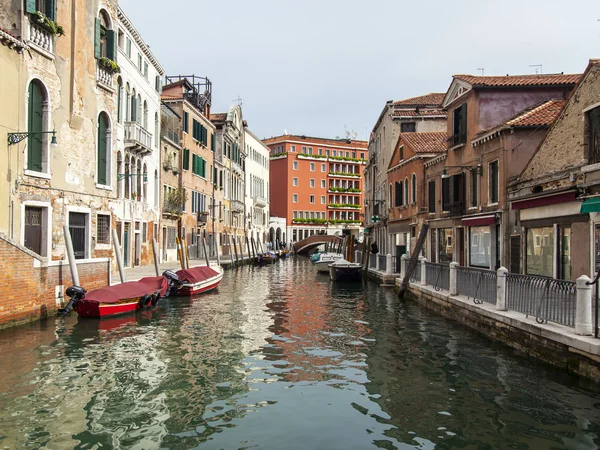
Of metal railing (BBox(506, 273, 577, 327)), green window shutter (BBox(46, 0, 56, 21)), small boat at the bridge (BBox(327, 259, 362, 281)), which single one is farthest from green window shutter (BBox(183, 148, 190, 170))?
metal railing (BBox(506, 273, 577, 327))

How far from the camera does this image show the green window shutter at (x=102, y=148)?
19.0m

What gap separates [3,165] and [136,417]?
932 centimetres

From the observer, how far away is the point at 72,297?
1238 cm

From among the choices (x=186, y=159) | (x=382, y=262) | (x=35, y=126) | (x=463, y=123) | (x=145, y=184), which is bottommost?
(x=382, y=262)

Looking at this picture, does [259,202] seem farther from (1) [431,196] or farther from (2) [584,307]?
(2) [584,307]

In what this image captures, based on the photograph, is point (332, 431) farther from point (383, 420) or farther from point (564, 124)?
point (564, 124)

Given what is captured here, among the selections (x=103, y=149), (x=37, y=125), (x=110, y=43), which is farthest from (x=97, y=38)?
(x=37, y=125)

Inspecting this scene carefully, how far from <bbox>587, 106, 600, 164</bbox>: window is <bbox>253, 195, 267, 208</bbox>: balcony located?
150 feet

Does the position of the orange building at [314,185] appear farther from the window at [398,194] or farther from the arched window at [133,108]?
the arched window at [133,108]

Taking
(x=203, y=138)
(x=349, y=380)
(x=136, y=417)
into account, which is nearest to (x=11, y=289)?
(x=136, y=417)

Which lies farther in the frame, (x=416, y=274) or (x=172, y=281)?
(x=416, y=274)

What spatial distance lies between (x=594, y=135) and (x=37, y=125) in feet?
43.3

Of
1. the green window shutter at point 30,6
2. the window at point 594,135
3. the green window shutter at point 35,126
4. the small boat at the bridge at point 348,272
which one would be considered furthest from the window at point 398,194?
the green window shutter at point 30,6

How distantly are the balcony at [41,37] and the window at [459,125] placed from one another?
1272cm
